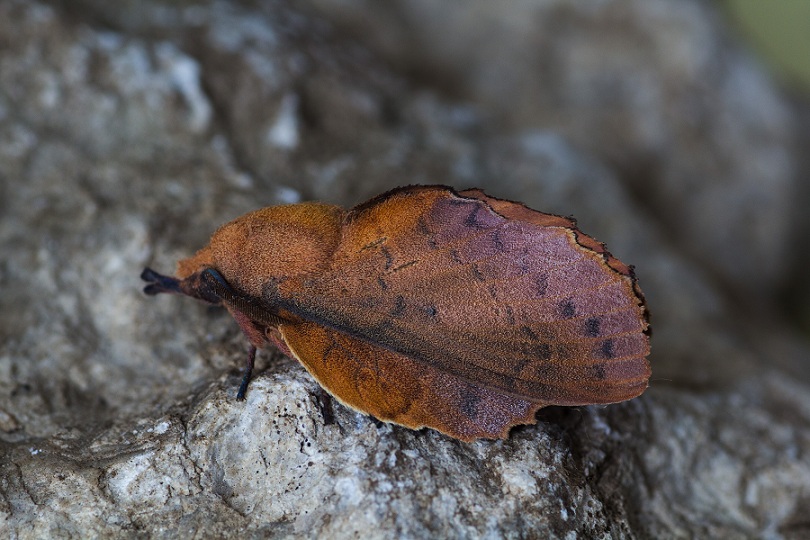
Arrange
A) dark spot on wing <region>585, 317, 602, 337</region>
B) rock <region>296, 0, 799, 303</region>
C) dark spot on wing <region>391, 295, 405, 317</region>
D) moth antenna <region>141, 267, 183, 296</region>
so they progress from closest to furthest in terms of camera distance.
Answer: dark spot on wing <region>585, 317, 602, 337</region>, dark spot on wing <region>391, 295, 405, 317</region>, moth antenna <region>141, 267, 183, 296</region>, rock <region>296, 0, 799, 303</region>

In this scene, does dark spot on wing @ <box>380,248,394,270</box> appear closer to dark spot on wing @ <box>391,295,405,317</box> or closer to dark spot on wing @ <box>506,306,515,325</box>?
dark spot on wing @ <box>391,295,405,317</box>

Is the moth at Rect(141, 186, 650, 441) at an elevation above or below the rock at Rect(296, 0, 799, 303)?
below

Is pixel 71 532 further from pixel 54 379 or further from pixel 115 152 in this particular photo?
pixel 115 152

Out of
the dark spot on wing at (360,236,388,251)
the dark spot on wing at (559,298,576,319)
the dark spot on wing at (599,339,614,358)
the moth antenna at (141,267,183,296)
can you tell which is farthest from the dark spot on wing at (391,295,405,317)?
the moth antenna at (141,267,183,296)

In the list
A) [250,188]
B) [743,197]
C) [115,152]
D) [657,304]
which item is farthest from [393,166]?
[743,197]

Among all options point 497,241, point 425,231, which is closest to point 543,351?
Answer: point 497,241

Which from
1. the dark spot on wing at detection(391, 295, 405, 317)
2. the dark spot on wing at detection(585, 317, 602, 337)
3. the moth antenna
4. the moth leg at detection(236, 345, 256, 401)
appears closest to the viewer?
the dark spot on wing at detection(585, 317, 602, 337)

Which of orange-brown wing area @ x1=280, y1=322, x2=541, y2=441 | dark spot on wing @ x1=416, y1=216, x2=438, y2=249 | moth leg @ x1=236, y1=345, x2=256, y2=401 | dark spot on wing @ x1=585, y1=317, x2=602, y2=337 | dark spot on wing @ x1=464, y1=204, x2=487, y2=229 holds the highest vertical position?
dark spot on wing @ x1=585, y1=317, x2=602, y2=337
